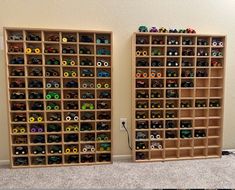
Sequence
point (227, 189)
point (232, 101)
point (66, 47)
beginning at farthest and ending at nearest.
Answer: point (232, 101), point (66, 47), point (227, 189)

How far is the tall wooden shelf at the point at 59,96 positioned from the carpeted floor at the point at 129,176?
6.3 inches

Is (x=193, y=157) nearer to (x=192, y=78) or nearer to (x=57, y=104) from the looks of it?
(x=192, y=78)

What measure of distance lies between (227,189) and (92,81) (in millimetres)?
1680

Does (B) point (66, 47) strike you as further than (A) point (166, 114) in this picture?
No

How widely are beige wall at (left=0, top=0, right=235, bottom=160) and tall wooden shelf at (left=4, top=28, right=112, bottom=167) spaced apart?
0.45 ft

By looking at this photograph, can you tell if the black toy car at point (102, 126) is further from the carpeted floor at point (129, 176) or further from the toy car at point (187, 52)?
the toy car at point (187, 52)

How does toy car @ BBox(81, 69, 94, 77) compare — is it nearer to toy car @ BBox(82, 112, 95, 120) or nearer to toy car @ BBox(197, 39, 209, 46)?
toy car @ BBox(82, 112, 95, 120)

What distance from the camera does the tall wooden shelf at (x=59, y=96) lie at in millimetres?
2066

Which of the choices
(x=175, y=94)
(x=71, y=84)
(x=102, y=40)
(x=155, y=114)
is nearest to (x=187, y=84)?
(x=175, y=94)

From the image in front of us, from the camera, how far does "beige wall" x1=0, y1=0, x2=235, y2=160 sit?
2.12 metres

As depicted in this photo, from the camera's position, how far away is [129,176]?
76.9 inches

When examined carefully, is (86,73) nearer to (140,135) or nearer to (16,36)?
(16,36)

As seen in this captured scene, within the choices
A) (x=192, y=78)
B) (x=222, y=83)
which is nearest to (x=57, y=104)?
(x=192, y=78)

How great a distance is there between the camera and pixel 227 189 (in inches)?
67.5
